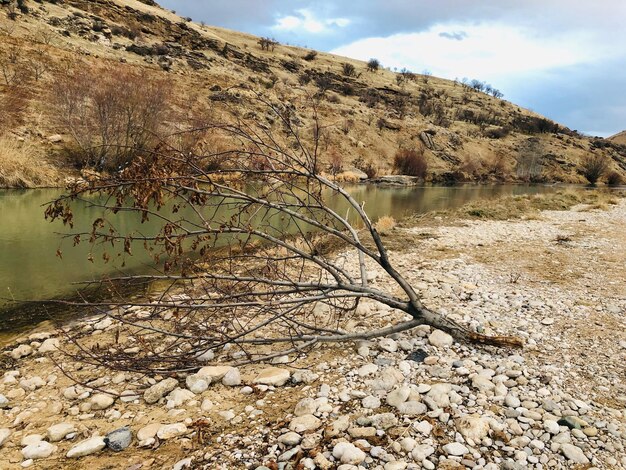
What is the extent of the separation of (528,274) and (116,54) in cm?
5001

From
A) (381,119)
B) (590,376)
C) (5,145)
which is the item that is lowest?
(590,376)

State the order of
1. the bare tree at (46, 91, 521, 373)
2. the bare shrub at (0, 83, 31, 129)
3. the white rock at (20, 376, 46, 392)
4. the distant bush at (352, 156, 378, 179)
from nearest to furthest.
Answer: the bare tree at (46, 91, 521, 373) → the white rock at (20, 376, 46, 392) → the bare shrub at (0, 83, 31, 129) → the distant bush at (352, 156, 378, 179)

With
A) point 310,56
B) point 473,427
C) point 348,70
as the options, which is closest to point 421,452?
point 473,427

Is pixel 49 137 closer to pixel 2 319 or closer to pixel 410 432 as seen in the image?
pixel 2 319

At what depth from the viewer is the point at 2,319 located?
6.48 m

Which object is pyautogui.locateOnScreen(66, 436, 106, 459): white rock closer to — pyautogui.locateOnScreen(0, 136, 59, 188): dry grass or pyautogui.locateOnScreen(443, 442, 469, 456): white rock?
pyautogui.locateOnScreen(443, 442, 469, 456): white rock

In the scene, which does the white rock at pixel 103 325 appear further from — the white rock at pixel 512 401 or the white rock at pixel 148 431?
the white rock at pixel 512 401

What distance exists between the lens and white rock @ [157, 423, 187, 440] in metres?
3.21

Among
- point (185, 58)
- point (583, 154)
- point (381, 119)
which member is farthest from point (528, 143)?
point (185, 58)

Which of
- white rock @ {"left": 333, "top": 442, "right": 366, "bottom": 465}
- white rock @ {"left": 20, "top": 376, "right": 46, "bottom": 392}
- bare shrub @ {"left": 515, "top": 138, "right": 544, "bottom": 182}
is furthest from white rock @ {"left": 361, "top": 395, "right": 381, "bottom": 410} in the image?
bare shrub @ {"left": 515, "top": 138, "right": 544, "bottom": 182}

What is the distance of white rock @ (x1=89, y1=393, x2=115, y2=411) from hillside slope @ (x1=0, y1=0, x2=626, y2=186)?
14.9 m

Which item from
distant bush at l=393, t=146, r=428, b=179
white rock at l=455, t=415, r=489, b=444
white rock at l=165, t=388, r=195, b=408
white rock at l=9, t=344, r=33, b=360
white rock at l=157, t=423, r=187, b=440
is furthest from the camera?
distant bush at l=393, t=146, r=428, b=179

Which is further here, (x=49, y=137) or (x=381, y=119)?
(x=381, y=119)

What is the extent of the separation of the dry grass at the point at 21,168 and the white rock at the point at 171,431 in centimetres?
2393
